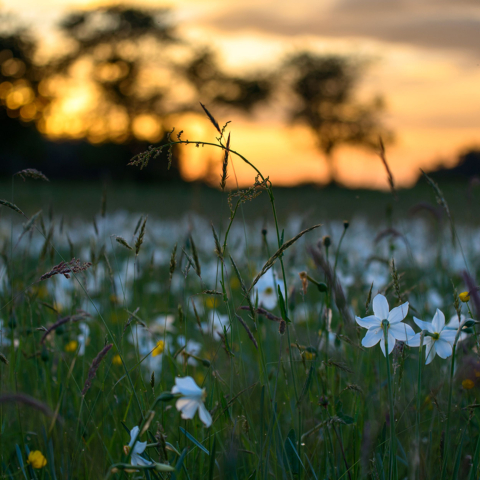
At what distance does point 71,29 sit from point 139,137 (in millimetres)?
10190

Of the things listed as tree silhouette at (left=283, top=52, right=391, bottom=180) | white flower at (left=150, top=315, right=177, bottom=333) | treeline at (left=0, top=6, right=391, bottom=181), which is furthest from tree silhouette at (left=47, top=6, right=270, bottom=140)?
white flower at (left=150, top=315, right=177, bottom=333)

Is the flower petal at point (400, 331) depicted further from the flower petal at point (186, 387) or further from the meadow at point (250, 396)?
the flower petal at point (186, 387)

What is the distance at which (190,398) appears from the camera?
3.13 feet

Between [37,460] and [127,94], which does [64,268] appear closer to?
[37,460]

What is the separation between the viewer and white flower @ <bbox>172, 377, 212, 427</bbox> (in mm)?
921

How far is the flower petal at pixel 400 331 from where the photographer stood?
3.92 feet

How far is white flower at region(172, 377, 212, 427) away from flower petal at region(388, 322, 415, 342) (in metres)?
0.49

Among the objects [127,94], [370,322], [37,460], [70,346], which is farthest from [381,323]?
[127,94]

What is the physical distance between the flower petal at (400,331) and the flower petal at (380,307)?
4 cm

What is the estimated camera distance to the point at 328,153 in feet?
154

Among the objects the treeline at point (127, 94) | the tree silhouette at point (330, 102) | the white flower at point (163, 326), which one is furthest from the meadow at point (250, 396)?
the tree silhouette at point (330, 102)

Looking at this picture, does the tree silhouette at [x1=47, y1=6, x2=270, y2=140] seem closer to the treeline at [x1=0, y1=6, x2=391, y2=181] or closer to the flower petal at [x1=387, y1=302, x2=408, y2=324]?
the treeline at [x1=0, y1=6, x2=391, y2=181]

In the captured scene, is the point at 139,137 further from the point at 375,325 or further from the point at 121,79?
the point at 375,325

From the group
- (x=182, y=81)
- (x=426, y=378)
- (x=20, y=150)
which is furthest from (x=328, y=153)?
(x=426, y=378)
